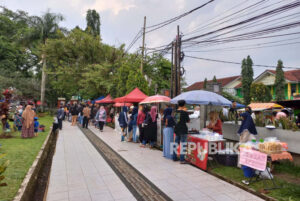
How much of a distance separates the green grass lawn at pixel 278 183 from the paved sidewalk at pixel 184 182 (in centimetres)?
32

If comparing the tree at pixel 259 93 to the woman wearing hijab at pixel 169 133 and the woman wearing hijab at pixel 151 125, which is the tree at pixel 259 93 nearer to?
the woman wearing hijab at pixel 151 125

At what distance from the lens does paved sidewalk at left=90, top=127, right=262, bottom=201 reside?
Result: 4230mm

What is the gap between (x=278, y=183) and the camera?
4.76 metres

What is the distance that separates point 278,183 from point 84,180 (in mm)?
4646

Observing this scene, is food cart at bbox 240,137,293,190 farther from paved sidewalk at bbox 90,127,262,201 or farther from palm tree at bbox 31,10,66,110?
palm tree at bbox 31,10,66,110

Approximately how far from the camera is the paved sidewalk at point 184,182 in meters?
4.23

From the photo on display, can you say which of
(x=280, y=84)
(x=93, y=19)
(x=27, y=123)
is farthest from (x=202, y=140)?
(x=93, y=19)

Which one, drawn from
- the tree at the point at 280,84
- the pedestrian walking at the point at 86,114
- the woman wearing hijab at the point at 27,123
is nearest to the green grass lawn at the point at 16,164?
the woman wearing hijab at the point at 27,123

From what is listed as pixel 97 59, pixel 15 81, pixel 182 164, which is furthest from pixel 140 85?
pixel 15 81

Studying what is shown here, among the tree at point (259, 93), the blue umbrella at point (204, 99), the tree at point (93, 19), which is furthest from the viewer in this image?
the tree at point (93, 19)

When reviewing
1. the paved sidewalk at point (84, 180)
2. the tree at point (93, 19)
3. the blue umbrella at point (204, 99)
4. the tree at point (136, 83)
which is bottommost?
the paved sidewalk at point (84, 180)

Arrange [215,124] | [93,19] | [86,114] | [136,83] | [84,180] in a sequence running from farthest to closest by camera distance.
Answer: [93,19], [86,114], [136,83], [215,124], [84,180]

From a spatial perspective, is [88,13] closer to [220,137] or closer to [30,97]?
[30,97]

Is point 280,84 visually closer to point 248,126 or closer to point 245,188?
point 248,126
